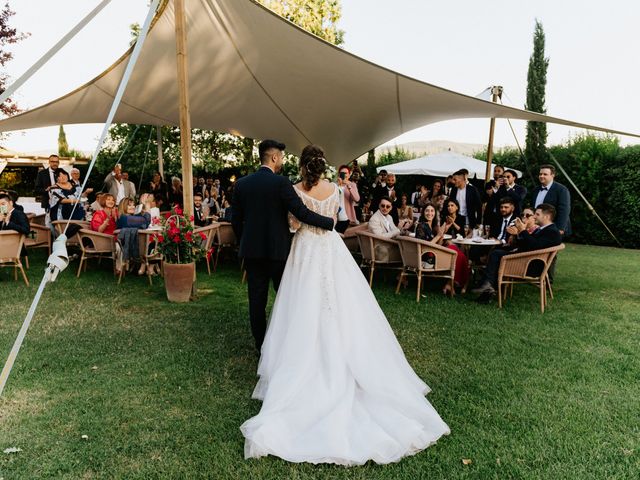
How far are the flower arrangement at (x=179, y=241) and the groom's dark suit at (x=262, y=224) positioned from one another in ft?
5.98

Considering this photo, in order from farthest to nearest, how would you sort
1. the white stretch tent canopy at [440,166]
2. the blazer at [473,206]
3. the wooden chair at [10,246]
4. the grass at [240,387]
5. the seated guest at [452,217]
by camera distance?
the white stretch tent canopy at [440,166], the blazer at [473,206], the seated guest at [452,217], the wooden chair at [10,246], the grass at [240,387]

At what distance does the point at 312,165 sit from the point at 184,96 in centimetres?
280

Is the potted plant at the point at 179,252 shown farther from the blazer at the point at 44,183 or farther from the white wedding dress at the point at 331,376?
the blazer at the point at 44,183

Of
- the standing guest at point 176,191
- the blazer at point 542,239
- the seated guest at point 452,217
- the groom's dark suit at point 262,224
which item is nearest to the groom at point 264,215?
the groom's dark suit at point 262,224

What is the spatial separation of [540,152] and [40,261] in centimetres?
1329

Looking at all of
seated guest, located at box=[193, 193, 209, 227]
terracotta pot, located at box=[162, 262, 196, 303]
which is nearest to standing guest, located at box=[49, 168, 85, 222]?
seated guest, located at box=[193, 193, 209, 227]

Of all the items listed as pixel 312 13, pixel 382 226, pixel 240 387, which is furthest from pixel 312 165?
pixel 312 13

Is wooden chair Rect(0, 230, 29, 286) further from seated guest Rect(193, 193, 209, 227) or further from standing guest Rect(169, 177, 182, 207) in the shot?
standing guest Rect(169, 177, 182, 207)

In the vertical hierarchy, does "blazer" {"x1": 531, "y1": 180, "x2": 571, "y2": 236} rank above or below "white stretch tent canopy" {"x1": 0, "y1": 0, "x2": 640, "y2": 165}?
below

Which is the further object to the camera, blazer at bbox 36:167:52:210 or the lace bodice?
blazer at bbox 36:167:52:210

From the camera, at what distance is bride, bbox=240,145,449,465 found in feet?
8.00

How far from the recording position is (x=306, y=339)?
2.96 m

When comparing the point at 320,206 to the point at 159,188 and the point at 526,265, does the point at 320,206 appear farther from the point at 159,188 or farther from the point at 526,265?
the point at 159,188

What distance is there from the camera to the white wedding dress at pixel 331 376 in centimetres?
243
